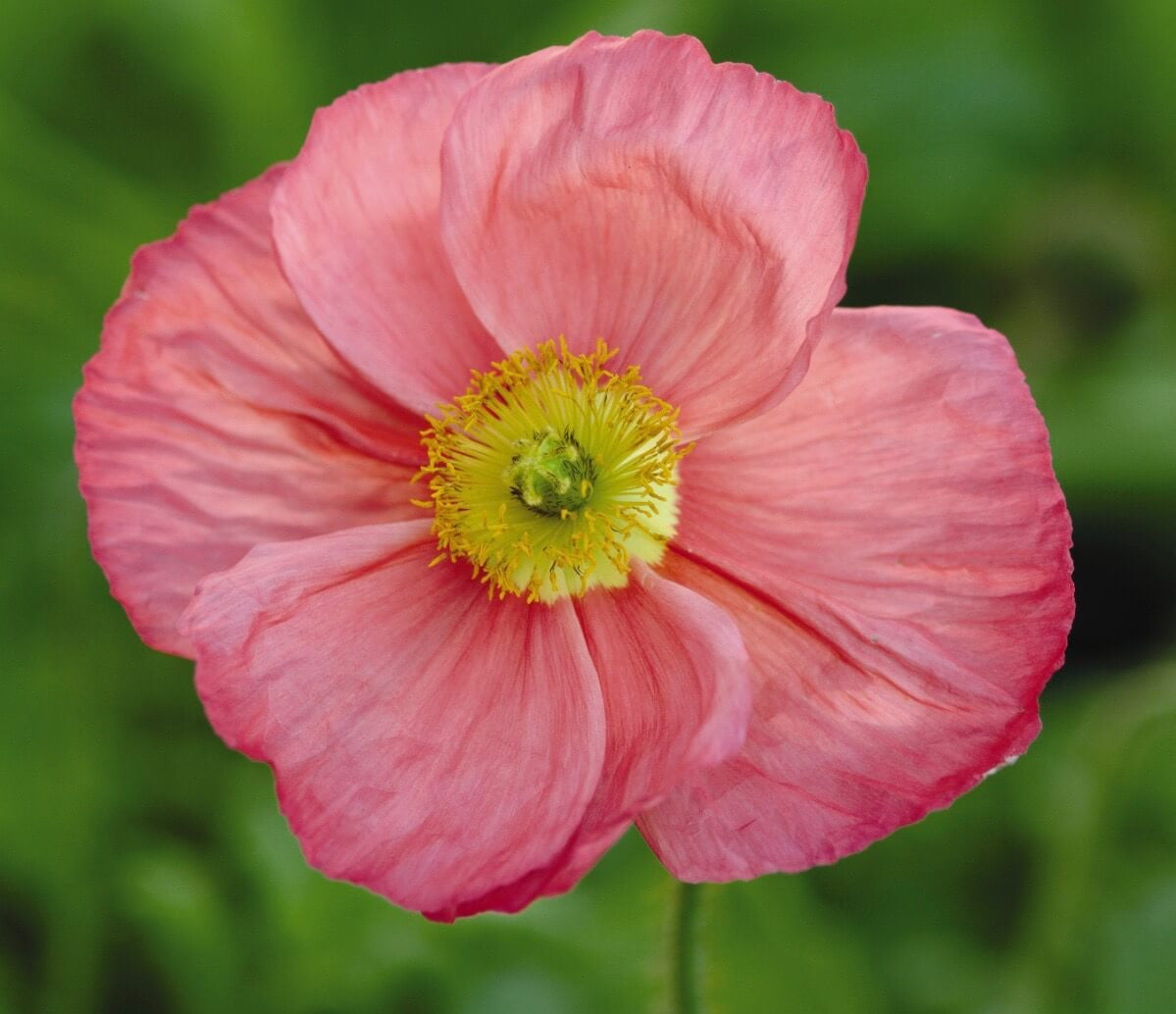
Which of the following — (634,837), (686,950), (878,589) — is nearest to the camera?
(878,589)

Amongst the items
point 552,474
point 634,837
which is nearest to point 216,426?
point 552,474

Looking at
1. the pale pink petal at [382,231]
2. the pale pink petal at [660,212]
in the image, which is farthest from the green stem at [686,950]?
the pale pink petal at [382,231]

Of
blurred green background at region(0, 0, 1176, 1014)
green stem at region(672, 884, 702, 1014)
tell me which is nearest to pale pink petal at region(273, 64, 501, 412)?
green stem at region(672, 884, 702, 1014)

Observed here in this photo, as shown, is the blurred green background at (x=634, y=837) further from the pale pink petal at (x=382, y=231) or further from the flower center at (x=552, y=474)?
the pale pink petal at (x=382, y=231)

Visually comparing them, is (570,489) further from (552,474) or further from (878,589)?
(878,589)

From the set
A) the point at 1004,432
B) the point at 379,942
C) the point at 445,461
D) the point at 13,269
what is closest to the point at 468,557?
the point at 445,461

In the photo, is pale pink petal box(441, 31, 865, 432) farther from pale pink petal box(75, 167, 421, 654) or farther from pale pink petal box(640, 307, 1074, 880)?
pale pink petal box(75, 167, 421, 654)
